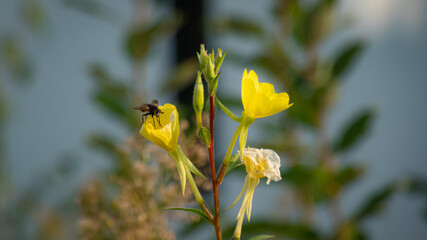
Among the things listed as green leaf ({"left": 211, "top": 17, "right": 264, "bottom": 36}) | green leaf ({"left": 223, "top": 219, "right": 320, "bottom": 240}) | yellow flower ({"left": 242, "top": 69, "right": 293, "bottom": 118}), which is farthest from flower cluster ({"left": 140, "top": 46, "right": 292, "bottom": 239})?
green leaf ({"left": 211, "top": 17, "right": 264, "bottom": 36})

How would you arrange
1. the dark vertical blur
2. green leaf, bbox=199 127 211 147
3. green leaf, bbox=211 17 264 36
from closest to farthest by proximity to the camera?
green leaf, bbox=199 127 211 147 → green leaf, bbox=211 17 264 36 → the dark vertical blur

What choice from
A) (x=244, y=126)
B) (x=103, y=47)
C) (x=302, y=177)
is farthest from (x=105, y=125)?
(x=244, y=126)

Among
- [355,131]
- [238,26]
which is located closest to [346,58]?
[355,131]

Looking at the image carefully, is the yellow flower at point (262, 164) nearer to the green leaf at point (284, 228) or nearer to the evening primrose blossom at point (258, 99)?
the evening primrose blossom at point (258, 99)

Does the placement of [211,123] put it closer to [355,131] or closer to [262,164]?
[262,164]

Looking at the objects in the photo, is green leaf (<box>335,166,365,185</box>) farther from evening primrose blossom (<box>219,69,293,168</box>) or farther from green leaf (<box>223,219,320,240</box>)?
evening primrose blossom (<box>219,69,293,168</box>)

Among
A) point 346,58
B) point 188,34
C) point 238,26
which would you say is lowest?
point 346,58

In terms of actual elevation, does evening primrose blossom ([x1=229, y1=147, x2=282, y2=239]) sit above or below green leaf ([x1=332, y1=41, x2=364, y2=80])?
below

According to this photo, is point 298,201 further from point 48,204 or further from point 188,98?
point 48,204
